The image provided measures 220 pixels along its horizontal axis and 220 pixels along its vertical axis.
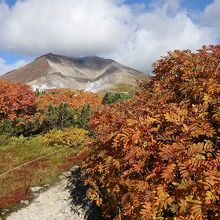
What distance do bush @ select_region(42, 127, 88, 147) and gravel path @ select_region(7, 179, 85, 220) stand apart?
7.97 meters

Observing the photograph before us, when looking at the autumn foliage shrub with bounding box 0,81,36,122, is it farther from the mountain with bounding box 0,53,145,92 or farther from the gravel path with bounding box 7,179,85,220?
the mountain with bounding box 0,53,145,92

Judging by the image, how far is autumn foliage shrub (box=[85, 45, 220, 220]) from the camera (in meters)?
7.17

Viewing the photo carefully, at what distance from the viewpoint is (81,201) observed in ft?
51.7

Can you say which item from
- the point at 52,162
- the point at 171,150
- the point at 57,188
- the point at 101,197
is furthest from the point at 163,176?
the point at 52,162

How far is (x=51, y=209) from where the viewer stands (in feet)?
52.2

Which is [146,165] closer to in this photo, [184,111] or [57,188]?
[184,111]

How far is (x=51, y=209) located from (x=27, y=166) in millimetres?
5388

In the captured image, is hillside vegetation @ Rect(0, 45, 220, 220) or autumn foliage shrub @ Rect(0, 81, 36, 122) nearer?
hillside vegetation @ Rect(0, 45, 220, 220)

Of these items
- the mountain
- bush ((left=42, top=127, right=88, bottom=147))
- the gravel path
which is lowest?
the gravel path

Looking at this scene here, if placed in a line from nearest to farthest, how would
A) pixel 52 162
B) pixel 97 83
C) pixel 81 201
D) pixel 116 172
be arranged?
1. pixel 116 172
2. pixel 81 201
3. pixel 52 162
4. pixel 97 83

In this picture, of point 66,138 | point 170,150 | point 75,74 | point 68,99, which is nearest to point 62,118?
point 66,138

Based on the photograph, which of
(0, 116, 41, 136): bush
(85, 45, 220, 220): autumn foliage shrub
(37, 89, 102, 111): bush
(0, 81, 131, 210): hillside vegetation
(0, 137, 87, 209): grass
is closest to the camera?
(85, 45, 220, 220): autumn foliage shrub

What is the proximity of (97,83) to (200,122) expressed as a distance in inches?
2645

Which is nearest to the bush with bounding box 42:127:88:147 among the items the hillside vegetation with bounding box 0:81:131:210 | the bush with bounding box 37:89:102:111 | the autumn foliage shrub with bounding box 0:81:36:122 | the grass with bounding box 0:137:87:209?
the hillside vegetation with bounding box 0:81:131:210
